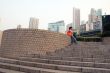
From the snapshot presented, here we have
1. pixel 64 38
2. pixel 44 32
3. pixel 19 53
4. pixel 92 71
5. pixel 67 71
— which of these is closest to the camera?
pixel 92 71

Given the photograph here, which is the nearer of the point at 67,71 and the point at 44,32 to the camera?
the point at 67,71

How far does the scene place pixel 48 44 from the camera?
12.5m

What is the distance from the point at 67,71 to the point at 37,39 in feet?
18.1

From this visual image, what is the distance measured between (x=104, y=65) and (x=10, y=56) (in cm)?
630

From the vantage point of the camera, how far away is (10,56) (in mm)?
11453

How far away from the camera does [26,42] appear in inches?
457

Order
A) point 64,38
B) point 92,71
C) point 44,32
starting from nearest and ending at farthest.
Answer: point 92,71
point 44,32
point 64,38

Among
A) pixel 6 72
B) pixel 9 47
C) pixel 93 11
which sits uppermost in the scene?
pixel 93 11

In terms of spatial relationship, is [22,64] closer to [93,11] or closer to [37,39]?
[37,39]

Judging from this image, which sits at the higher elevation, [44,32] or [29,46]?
[44,32]

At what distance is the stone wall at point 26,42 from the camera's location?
11488 mm

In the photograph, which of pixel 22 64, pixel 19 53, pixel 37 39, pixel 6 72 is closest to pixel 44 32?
pixel 37 39

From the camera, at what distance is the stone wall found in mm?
11488

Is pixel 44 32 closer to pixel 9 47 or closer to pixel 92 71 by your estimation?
pixel 9 47
